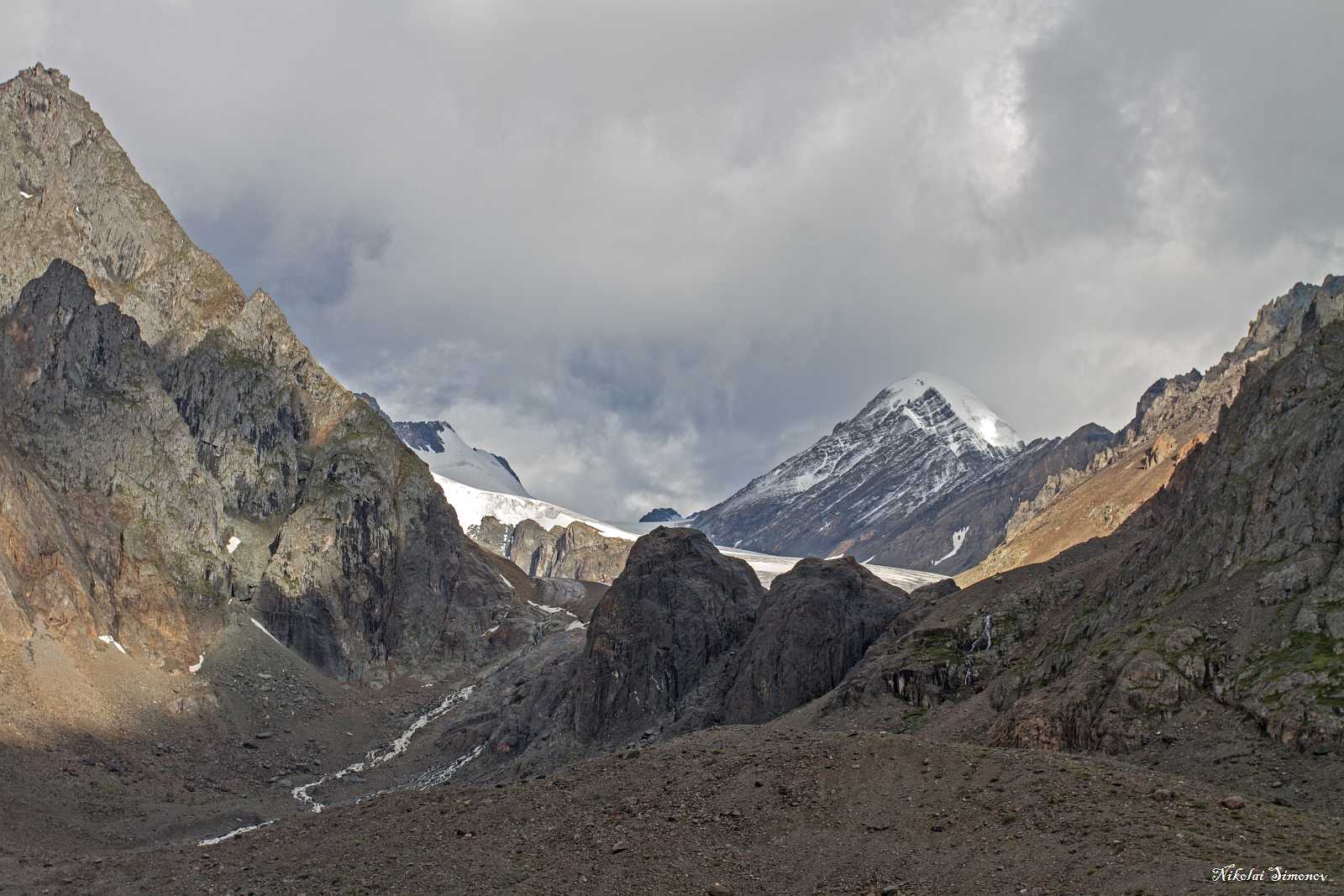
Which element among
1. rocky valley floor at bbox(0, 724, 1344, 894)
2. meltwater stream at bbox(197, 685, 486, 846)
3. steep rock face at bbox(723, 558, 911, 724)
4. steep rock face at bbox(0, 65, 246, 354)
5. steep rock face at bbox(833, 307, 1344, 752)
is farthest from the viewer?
steep rock face at bbox(0, 65, 246, 354)

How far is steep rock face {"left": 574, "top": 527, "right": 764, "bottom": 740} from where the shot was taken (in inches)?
4262

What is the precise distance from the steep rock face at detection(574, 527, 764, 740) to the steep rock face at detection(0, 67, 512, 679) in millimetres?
66737

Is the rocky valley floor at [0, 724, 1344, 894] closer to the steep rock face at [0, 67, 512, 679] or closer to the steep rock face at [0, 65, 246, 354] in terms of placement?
the steep rock face at [0, 67, 512, 679]

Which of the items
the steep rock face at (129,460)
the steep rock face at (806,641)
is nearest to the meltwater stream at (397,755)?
the steep rock face at (129,460)

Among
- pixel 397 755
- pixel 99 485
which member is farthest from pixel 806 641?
pixel 99 485

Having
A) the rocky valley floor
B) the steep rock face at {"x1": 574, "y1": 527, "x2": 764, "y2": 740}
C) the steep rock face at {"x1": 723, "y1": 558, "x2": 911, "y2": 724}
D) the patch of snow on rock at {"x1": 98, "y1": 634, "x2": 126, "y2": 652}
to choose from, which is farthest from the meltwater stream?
the rocky valley floor

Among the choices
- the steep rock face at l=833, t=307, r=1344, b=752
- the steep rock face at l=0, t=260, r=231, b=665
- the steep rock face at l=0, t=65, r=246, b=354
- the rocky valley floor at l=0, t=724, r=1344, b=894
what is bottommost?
the rocky valley floor at l=0, t=724, r=1344, b=894

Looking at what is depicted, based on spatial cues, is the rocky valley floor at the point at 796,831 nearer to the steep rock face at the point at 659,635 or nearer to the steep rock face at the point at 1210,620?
the steep rock face at the point at 1210,620

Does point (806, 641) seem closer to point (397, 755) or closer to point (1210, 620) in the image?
point (1210, 620)

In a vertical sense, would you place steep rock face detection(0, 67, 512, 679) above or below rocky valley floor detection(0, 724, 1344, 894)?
above

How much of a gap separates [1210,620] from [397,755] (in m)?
120

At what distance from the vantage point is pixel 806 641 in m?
95.7

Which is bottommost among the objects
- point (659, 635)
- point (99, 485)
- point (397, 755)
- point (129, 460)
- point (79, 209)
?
point (397, 755)

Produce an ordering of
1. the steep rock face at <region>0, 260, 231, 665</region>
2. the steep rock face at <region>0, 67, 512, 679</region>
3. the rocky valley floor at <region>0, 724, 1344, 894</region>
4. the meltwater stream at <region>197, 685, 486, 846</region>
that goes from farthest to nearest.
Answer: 1. the steep rock face at <region>0, 67, 512, 679</region>
2. the steep rock face at <region>0, 260, 231, 665</region>
3. the meltwater stream at <region>197, 685, 486, 846</region>
4. the rocky valley floor at <region>0, 724, 1344, 894</region>
